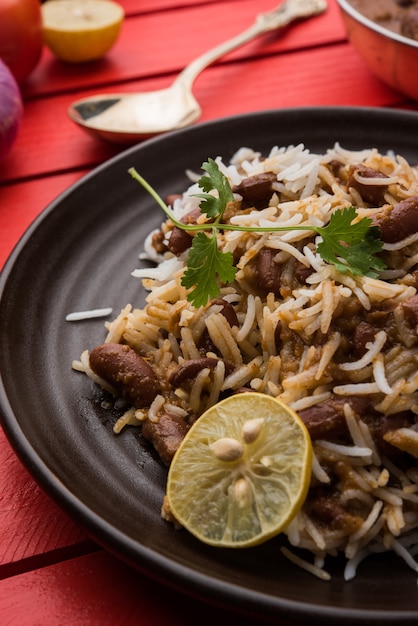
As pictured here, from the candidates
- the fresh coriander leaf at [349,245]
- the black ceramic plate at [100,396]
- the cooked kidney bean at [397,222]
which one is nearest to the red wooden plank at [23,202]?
the black ceramic plate at [100,396]

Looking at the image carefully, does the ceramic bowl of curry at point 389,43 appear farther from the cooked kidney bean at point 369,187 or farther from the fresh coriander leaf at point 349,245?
the fresh coriander leaf at point 349,245

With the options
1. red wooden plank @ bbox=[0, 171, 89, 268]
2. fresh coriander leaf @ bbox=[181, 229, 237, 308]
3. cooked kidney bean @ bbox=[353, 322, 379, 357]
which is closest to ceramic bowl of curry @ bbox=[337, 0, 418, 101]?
red wooden plank @ bbox=[0, 171, 89, 268]

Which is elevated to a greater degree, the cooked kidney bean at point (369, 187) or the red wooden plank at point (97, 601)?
the cooked kidney bean at point (369, 187)

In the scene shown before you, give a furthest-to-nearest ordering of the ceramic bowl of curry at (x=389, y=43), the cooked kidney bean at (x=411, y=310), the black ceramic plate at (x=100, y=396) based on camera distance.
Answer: the ceramic bowl of curry at (x=389, y=43)
the cooked kidney bean at (x=411, y=310)
the black ceramic plate at (x=100, y=396)

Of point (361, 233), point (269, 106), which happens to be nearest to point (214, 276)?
point (361, 233)

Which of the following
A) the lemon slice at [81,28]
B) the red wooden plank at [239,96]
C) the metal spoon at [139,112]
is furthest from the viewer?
the lemon slice at [81,28]

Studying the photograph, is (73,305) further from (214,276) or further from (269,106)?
(269,106)

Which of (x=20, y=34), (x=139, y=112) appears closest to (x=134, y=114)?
(x=139, y=112)

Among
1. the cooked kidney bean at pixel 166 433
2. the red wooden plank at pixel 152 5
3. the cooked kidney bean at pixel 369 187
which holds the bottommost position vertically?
the cooked kidney bean at pixel 166 433

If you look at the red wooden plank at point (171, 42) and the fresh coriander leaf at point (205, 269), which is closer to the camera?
the fresh coriander leaf at point (205, 269)
